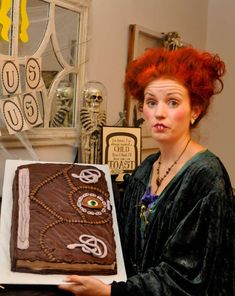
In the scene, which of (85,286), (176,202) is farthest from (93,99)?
(85,286)

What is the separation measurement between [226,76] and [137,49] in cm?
98

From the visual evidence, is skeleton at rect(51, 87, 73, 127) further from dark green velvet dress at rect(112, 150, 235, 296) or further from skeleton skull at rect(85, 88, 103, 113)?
dark green velvet dress at rect(112, 150, 235, 296)

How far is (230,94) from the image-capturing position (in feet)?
8.79

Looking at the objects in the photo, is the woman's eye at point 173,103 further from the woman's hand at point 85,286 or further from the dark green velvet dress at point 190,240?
the woman's hand at point 85,286

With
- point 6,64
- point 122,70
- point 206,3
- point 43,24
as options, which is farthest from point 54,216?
point 206,3

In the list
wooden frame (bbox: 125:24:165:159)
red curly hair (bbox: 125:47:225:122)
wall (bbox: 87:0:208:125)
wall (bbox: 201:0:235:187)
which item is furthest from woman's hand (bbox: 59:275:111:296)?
wall (bbox: 201:0:235:187)

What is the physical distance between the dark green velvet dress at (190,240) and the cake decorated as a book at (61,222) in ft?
0.32

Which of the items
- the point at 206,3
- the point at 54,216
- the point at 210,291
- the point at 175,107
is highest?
the point at 206,3

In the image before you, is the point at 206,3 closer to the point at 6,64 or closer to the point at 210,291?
the point at 6,64

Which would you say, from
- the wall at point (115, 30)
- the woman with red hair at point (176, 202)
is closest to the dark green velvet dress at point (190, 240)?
the woman with red hair at point (176, 202)

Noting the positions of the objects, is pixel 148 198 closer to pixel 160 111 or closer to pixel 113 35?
pixel 160 111

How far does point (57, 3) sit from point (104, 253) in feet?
2.96

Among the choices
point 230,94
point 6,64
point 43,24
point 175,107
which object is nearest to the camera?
point 175,107

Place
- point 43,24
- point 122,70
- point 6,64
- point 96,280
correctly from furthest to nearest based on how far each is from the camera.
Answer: point 122,70, point 43,24, point 6,64, point 96,280
